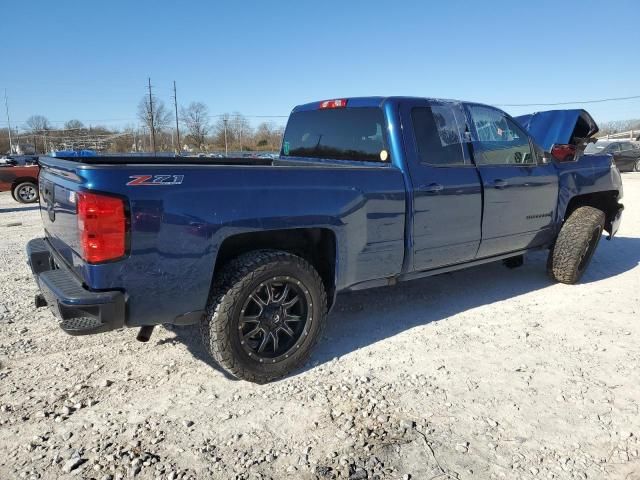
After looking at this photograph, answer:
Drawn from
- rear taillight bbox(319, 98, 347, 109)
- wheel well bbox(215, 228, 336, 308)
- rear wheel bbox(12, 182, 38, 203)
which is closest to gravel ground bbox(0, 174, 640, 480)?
wheel well bbox(215, 228, 336, 308)

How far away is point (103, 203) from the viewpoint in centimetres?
240

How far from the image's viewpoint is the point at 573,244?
5.00 metres

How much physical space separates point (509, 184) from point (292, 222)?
7.70 ft

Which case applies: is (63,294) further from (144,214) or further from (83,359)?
(83,359)

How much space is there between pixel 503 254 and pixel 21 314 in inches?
173

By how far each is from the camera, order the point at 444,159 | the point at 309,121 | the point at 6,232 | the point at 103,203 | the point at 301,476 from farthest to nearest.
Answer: the point at 6,232 → the point at 309,121 → the point at 444,159 → the point at 103,203 → the point at 301,476

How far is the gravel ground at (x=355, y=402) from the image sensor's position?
2.32 meters

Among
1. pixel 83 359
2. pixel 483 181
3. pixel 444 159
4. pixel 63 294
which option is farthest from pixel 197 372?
pixel 483 181

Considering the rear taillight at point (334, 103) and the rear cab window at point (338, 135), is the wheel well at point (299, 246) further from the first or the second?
the rear taillight at point (334, 103)

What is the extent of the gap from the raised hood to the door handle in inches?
94.5

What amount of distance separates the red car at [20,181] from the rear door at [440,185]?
520 inches

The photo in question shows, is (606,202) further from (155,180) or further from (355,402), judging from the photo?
(155,180)

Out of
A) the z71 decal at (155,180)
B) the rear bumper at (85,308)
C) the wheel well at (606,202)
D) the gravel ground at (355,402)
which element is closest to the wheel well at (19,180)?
the gravel ground at (355,402)

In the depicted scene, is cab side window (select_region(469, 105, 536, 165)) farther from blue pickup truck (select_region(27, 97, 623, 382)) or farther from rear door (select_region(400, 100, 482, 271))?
rear door (select_region(400, 100, 482, 271))
